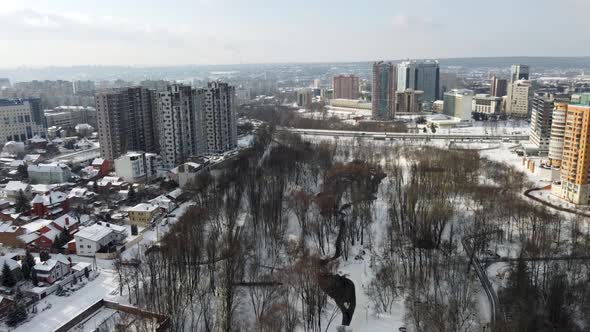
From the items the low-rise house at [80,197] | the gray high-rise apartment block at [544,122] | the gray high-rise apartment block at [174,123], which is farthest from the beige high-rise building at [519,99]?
the low-rise house at [80,197]

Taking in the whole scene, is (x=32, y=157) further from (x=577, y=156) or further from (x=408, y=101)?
(x=408, y=101)

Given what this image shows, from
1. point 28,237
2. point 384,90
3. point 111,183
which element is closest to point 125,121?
point 111,183

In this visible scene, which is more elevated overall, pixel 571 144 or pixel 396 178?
pixel 571 144

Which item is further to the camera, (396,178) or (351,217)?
(396,178)

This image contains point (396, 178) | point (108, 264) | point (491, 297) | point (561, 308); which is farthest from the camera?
point (396, 178)

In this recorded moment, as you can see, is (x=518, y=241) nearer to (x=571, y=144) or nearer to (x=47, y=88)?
(x=571, y=144)

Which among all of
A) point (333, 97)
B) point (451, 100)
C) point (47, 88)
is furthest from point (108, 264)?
point (47, 88)
